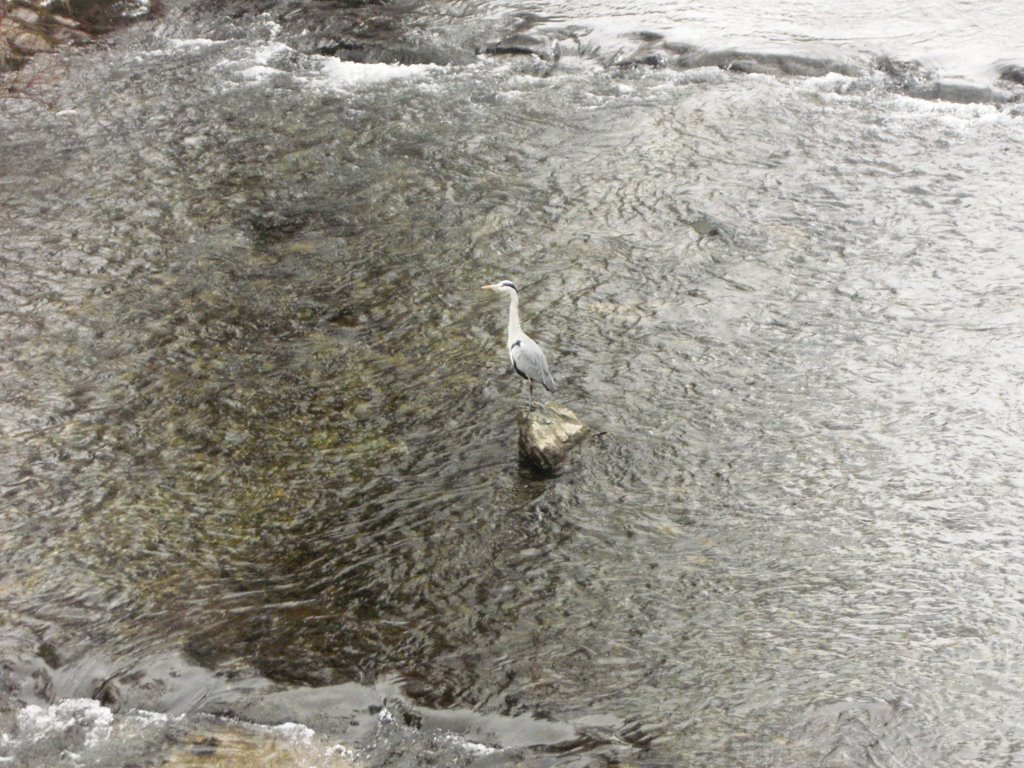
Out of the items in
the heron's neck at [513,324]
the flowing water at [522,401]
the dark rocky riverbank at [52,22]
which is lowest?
the flowing water at [522,401]

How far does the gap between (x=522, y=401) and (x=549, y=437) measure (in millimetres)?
996

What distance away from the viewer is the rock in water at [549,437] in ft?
28.6

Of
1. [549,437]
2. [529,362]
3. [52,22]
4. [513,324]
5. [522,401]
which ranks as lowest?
[522,401]

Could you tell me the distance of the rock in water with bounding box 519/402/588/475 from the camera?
8727mm

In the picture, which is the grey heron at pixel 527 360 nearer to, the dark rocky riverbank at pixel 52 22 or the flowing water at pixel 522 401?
the flowing water at pixel 522 401

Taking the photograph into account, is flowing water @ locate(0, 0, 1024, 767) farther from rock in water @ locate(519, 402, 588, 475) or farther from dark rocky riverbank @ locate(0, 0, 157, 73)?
dark rocky riverbank @ locate(0, 0, 157, 73)

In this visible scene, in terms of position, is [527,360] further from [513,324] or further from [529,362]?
[513,324]

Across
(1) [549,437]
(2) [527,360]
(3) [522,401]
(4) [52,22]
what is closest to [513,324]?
(2) [527,360]

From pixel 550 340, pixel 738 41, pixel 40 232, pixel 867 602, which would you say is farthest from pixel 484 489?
pixel 738 41

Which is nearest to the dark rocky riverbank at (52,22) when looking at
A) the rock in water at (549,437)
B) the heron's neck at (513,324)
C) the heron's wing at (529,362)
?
the heron's neck at (513,324)

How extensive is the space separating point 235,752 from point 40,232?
25.2ft

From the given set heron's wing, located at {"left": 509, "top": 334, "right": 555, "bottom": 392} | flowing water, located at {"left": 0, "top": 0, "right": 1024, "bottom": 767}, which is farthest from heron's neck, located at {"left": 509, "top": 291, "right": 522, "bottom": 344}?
flowing water, located at {"left": 0, "top": 0, "right": 1024, "bottom": 767}

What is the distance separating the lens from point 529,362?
9070mm

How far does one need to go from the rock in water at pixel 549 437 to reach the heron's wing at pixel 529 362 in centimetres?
29
